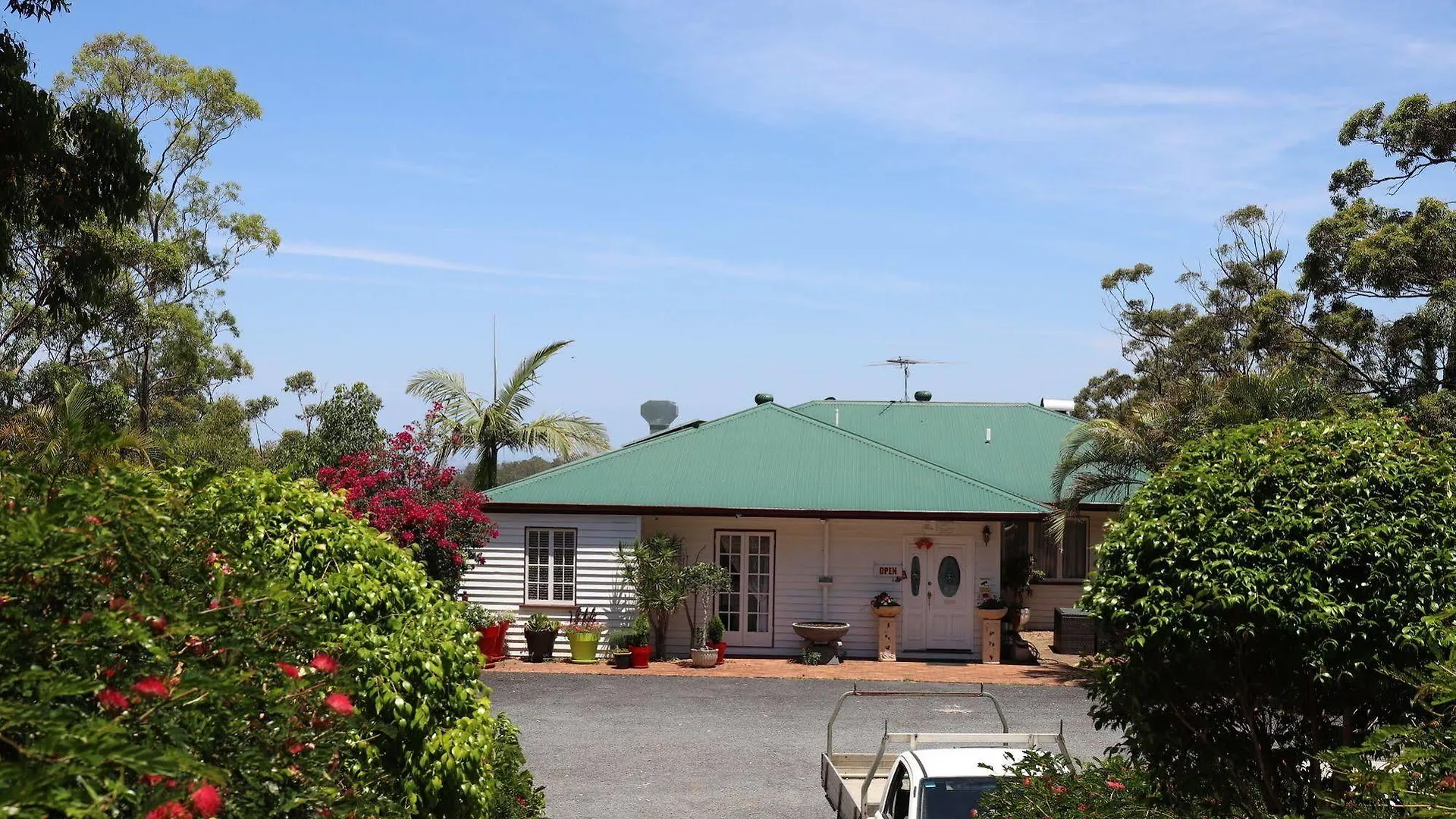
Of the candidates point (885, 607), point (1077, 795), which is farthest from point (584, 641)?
point (1077, 795)

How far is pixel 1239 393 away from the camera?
19562 mm

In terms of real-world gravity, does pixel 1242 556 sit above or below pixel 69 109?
below

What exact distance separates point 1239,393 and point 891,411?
45.7 ft

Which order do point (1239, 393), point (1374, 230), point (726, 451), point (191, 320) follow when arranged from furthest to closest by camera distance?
point (191, 320) → point (726, 451) → point (1374, 230) → point (1239, 393)

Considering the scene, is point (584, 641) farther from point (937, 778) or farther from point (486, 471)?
point (937, 778)

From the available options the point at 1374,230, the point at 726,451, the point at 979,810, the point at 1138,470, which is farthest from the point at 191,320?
the point at 979,810

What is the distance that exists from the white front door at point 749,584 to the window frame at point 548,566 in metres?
2.92

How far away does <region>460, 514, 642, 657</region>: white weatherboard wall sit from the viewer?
24.4m

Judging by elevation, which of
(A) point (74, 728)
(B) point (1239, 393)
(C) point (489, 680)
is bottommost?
(C) point (489, 680)

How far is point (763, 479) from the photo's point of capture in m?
25.3

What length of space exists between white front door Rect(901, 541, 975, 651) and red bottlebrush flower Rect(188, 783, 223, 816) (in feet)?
73.9

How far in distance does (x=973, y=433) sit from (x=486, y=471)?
1205cm

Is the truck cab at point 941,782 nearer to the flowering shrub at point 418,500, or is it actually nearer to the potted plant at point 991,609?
the flowering shrub at point 418,500

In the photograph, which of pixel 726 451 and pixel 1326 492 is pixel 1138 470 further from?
pixel 1326 492
